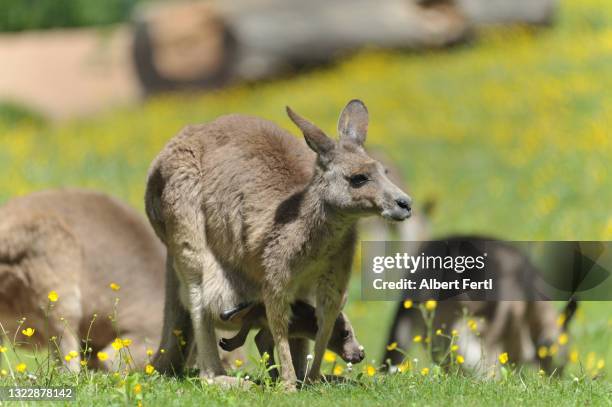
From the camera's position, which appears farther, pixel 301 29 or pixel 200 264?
pixel 301 29

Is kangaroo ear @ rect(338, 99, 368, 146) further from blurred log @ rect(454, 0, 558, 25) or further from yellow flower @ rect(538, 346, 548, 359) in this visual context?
blurred log @ rect(454, 0, 558, 25)

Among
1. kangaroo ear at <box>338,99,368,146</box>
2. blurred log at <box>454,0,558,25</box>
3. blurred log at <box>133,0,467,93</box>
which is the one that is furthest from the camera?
blurred log at <box>454,0,558,25</box>

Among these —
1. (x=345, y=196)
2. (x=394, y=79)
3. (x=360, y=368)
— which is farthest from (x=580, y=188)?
(x=345, y=196)

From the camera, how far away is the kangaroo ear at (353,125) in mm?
5582

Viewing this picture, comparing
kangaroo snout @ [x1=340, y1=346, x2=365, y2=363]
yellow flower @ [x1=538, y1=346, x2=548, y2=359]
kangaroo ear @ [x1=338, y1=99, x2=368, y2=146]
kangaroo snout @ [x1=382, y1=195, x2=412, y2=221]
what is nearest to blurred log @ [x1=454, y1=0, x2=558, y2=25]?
yellow flower @ [x1=538, y1=346, x2=548, y2=359]

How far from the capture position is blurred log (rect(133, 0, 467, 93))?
72.3 feet

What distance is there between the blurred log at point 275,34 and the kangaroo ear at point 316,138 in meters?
16.8

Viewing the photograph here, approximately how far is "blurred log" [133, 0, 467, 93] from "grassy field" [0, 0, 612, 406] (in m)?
0.41

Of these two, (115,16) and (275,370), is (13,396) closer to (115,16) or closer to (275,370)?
(275,370)

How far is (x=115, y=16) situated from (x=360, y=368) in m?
25.4

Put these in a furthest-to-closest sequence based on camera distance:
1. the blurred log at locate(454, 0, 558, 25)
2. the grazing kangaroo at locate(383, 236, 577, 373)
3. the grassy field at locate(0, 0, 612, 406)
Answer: the blurred log at locate(454, 0, 558, 25) → the grassy field at locate(0, 0, 612, 406) → the grazing kangaroo at locate(383, 236, 577, 373)

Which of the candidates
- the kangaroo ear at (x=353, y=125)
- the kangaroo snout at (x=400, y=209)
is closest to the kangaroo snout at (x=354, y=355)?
the kangaroo snout at (x=400, y=209)

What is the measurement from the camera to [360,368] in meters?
6.41

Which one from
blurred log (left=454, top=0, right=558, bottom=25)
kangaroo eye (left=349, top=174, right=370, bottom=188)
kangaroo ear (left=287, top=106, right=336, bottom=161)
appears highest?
blurred log (left=454, top=0, right=558, bottom=25)
